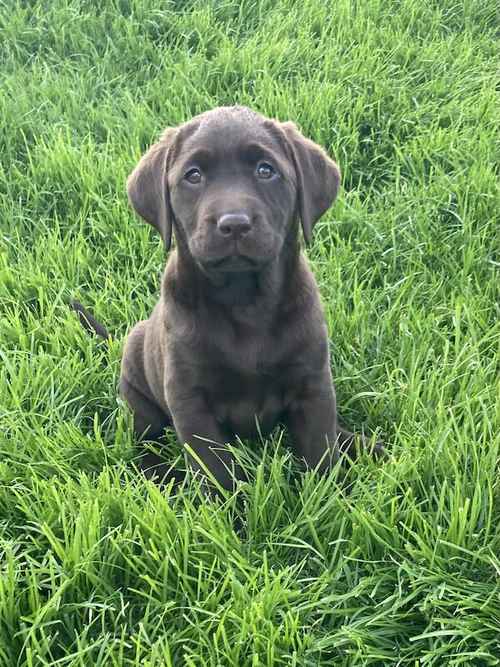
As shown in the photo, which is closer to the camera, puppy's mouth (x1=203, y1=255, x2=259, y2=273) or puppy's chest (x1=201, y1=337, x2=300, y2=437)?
puppy's mouth (x1=203, y1=255, x2=259, y2=273)

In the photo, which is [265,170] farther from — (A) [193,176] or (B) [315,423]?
(B) [315,423]

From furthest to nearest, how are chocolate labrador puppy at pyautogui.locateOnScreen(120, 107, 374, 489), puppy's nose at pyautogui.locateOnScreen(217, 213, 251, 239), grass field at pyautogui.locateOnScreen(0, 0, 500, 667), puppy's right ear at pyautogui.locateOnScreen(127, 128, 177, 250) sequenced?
puppy's right ear at pyautogui.locateOnScreen(127, 128, 177, 250) < chocolate labrador puppy at pyautogui.locateOnScreen(120, 107, 374, 489) < puppy's nose at pyautogui.locateOnScreen(217, 213, 251, 239) < grass field at pyautogui.locateOnScreen(0, 0, 500, 667)

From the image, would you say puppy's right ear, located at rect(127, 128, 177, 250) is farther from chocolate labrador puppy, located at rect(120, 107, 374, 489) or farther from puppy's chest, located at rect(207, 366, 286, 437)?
puppy's chest, located at rect(207, 366, 286, 437)

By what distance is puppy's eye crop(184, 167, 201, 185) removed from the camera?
2.64 m

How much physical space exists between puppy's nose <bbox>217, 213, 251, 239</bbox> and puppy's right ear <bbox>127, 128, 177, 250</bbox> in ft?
1.11

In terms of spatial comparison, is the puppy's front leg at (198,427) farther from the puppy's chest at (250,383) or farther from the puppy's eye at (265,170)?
the puppy's eye at (265,170)

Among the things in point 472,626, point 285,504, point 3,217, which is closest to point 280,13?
point 3,217

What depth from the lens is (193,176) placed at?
2.64 metres

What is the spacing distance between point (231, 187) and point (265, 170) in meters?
0.14

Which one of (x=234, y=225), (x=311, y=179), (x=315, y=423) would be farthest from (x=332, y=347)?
(x=234, y=225)

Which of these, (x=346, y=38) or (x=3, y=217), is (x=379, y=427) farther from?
(x=346, y=38)

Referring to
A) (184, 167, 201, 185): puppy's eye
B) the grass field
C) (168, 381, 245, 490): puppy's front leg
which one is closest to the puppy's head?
(184, 167, 201, 185): puppy's eye

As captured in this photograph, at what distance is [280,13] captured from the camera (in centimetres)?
570

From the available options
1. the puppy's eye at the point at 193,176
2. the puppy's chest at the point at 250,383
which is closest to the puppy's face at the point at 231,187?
the puppy's eye at the point at 193,176
